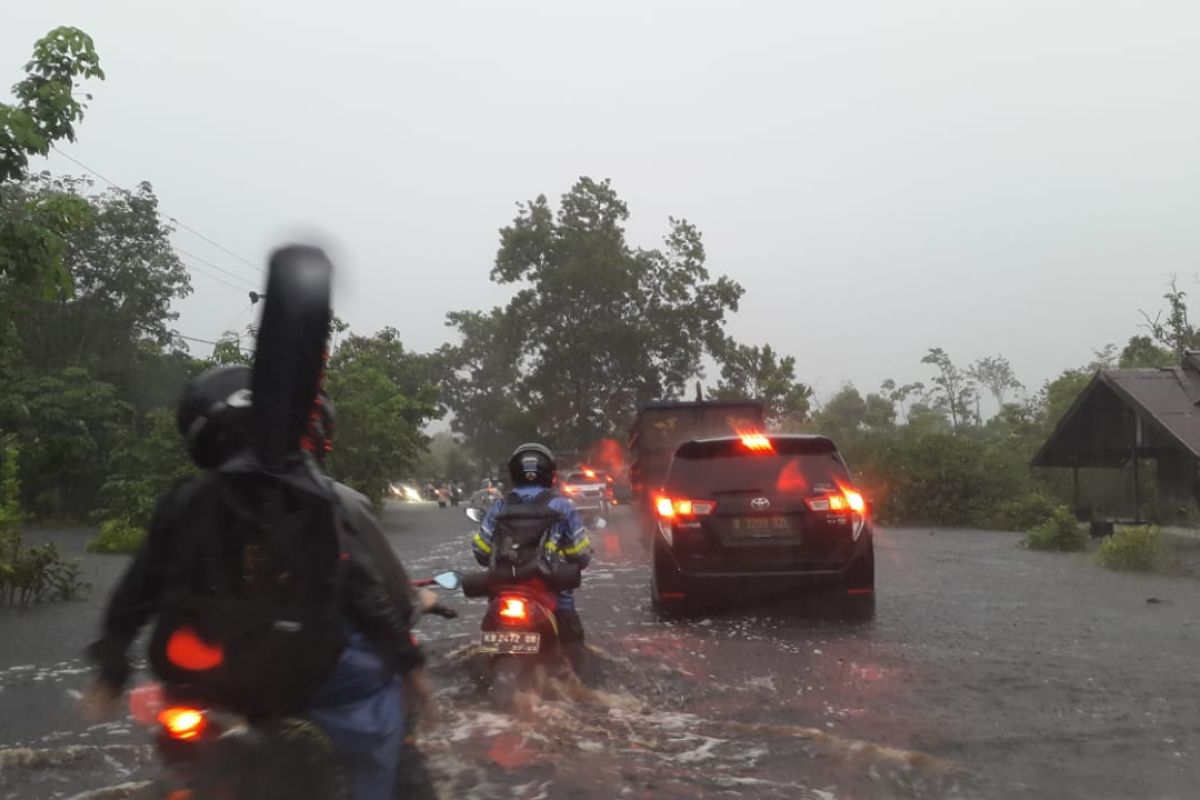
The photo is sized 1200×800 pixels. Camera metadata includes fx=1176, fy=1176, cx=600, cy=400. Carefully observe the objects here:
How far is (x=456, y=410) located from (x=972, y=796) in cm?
8007

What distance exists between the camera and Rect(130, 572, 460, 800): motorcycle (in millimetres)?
2594

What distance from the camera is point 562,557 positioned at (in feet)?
21.3

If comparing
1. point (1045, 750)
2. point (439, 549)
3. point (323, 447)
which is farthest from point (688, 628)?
point (439, 549)

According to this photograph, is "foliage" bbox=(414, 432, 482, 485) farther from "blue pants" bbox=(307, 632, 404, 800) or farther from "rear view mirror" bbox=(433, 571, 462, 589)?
"blue pants" bbox=(307, 632, 404, 800)

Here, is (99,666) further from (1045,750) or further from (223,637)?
(1045,750)

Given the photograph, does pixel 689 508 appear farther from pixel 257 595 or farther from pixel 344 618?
pixel 257 595

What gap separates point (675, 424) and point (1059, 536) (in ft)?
28.5

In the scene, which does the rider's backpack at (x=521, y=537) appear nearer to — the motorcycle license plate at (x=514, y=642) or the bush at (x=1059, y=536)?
the motorcycle license plate at (x=514, y=642)

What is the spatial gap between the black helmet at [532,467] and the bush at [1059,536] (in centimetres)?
1525

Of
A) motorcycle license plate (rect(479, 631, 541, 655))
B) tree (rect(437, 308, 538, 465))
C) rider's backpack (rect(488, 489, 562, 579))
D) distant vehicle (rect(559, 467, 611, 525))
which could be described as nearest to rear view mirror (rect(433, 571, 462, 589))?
motorcycle license plate (rect(479, 631, 541, 655))

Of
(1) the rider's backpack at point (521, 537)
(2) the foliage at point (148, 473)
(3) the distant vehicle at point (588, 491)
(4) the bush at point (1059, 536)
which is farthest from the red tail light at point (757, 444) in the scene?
(3) the distant vehicle at point (588, 491)

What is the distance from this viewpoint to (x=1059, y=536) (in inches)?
779

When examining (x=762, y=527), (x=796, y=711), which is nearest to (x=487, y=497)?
(x=762, y=527)

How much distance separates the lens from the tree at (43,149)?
388 inches
